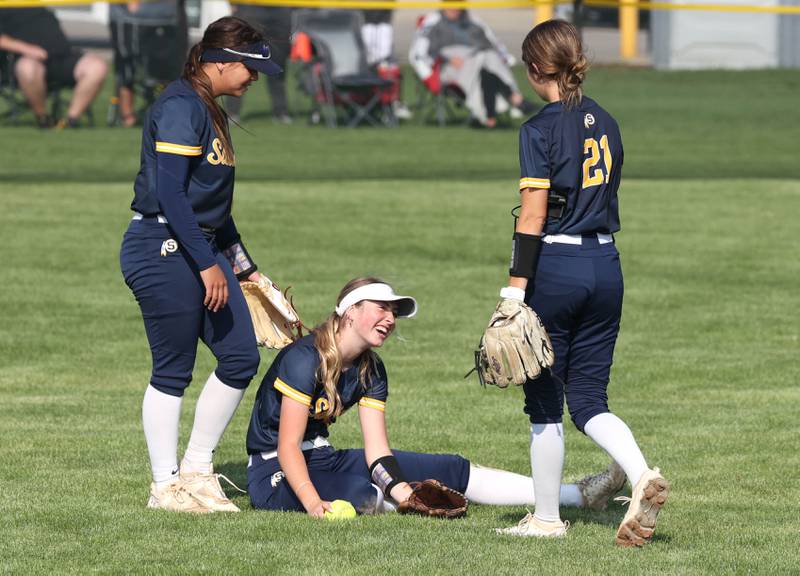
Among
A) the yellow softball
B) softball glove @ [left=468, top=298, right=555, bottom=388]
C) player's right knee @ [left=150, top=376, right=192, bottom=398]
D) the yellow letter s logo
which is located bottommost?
the yellow softball

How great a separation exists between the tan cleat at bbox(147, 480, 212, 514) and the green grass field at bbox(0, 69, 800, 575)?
12 cm

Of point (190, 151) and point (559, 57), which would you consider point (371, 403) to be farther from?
point (559, 57)

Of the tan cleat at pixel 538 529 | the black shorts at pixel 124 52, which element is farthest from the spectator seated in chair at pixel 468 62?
the tan cleat at pixel 538 529

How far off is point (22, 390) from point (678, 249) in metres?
6.65

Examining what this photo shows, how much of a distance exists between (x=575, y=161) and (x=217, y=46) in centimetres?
146

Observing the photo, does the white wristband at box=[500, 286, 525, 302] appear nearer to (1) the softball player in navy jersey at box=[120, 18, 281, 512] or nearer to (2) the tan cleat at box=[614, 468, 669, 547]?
(2) the tan cleat at box=[614, 468, 669, 547]

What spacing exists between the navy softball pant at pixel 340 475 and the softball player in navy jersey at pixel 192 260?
16cm

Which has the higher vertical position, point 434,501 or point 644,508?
point 644,508

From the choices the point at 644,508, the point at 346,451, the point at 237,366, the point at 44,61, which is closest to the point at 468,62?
the point at 44,61

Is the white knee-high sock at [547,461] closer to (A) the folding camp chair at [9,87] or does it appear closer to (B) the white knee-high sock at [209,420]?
(B) the white knee-high sock at [209,420]

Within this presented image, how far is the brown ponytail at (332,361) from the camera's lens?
5918mm

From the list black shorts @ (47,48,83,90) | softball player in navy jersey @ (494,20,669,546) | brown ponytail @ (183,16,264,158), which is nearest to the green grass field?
softball player in navy jersey @ (494,20,669,546)

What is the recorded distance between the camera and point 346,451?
636 centimetres

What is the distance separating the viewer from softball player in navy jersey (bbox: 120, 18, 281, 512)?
19.1ft
